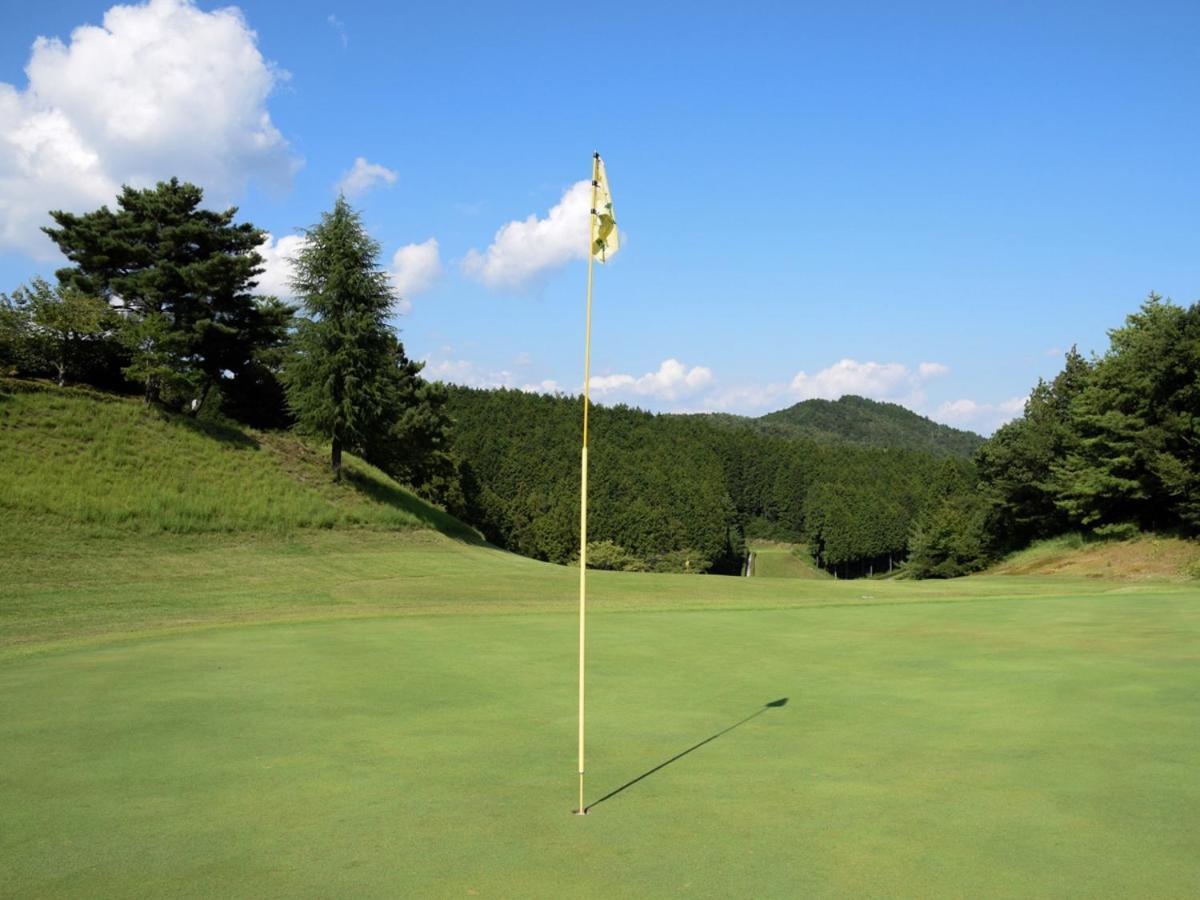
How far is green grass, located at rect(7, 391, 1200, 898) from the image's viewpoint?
5.31 m

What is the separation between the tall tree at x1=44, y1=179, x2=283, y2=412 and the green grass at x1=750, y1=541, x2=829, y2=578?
9395 centimetres

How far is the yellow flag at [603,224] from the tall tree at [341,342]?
120ft

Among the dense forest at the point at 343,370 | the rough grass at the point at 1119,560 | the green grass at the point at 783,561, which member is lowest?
the green grass at the point at 783,561

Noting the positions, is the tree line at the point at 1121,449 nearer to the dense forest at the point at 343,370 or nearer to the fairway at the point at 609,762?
the dense forest at the point at 343,370

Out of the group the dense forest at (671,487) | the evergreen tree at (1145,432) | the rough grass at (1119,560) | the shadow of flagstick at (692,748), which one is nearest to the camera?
the shadow of flagstick at (692,748)

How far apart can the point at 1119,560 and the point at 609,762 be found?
3565 cm

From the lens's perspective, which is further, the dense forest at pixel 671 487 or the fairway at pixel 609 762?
the dense forest at pixel 671 487

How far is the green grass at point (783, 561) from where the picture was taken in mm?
132250

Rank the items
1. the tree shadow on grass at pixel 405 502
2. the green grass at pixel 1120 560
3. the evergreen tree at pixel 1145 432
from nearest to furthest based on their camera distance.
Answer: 1. the green grass at pixel 1120 560
2. the evergreen tree at pixel 1145 432
3. the tree shadow on grass at pixel 405 502

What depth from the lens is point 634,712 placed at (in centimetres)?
975

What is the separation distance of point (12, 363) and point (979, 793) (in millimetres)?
44626

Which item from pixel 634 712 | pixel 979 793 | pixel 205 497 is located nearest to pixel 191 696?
pixel 634 712

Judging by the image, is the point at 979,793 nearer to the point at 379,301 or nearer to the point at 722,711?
the point at 722,711

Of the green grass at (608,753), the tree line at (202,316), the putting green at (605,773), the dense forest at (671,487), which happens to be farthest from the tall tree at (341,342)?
the dense forest at (671,487)
